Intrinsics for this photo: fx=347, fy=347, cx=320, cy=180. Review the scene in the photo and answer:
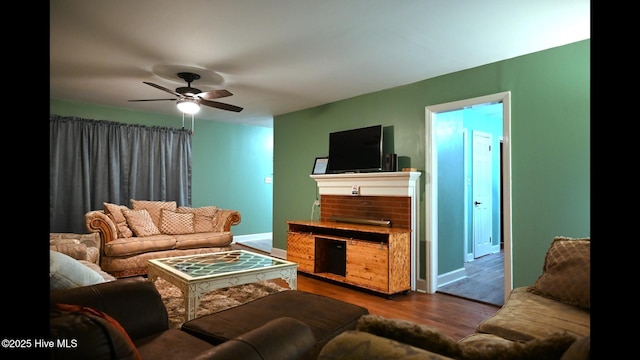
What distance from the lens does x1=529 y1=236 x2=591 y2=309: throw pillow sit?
6.06 ft

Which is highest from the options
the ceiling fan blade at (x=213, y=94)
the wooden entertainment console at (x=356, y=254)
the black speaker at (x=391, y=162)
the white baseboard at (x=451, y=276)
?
the ceiling fan blade at (x=213, y=94)

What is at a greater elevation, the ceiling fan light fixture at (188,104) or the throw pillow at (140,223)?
the ceiling fan light fixture at (188,104)

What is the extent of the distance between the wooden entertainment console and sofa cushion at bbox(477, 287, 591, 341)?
1697 millimetres

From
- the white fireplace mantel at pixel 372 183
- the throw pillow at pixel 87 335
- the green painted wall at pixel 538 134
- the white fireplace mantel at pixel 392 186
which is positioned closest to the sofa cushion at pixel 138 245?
the white fireplace mantel at pixel 372 183

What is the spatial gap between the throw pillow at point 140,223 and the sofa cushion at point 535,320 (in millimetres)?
4228

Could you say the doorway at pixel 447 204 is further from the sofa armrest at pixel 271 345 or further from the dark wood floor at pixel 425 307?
the sofa armrest at pixel 271 345

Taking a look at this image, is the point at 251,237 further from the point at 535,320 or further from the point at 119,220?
the point at 535,320

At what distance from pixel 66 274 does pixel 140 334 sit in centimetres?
43

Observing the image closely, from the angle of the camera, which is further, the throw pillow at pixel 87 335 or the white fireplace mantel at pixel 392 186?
the white fireplace mantel at pixel 392 186

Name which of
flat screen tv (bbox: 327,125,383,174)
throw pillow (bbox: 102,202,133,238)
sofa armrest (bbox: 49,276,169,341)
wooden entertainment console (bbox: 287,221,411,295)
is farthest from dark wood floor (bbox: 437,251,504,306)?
throw pillow (bbox: 102,202,133,238)

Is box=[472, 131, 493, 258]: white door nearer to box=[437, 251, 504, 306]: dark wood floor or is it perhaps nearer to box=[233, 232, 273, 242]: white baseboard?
box=[437, 251, 504, 306]: dark wood floor

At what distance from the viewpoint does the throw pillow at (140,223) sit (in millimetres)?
4570

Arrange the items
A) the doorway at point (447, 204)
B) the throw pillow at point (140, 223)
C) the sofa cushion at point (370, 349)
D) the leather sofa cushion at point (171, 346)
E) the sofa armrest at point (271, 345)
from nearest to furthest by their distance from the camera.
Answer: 1. the sofa cushion at point (370, 349)
2. the sofa armrest at point (271, 345)
3. the leather sofa cushion at point (171, 346)
4. the doorway at point (447, 204)
5. the throw pillow at point (140, 223)

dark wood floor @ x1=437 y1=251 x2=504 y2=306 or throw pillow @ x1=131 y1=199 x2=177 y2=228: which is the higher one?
throw pillow @ x1=131 y1=199 x2=177 y2=228
